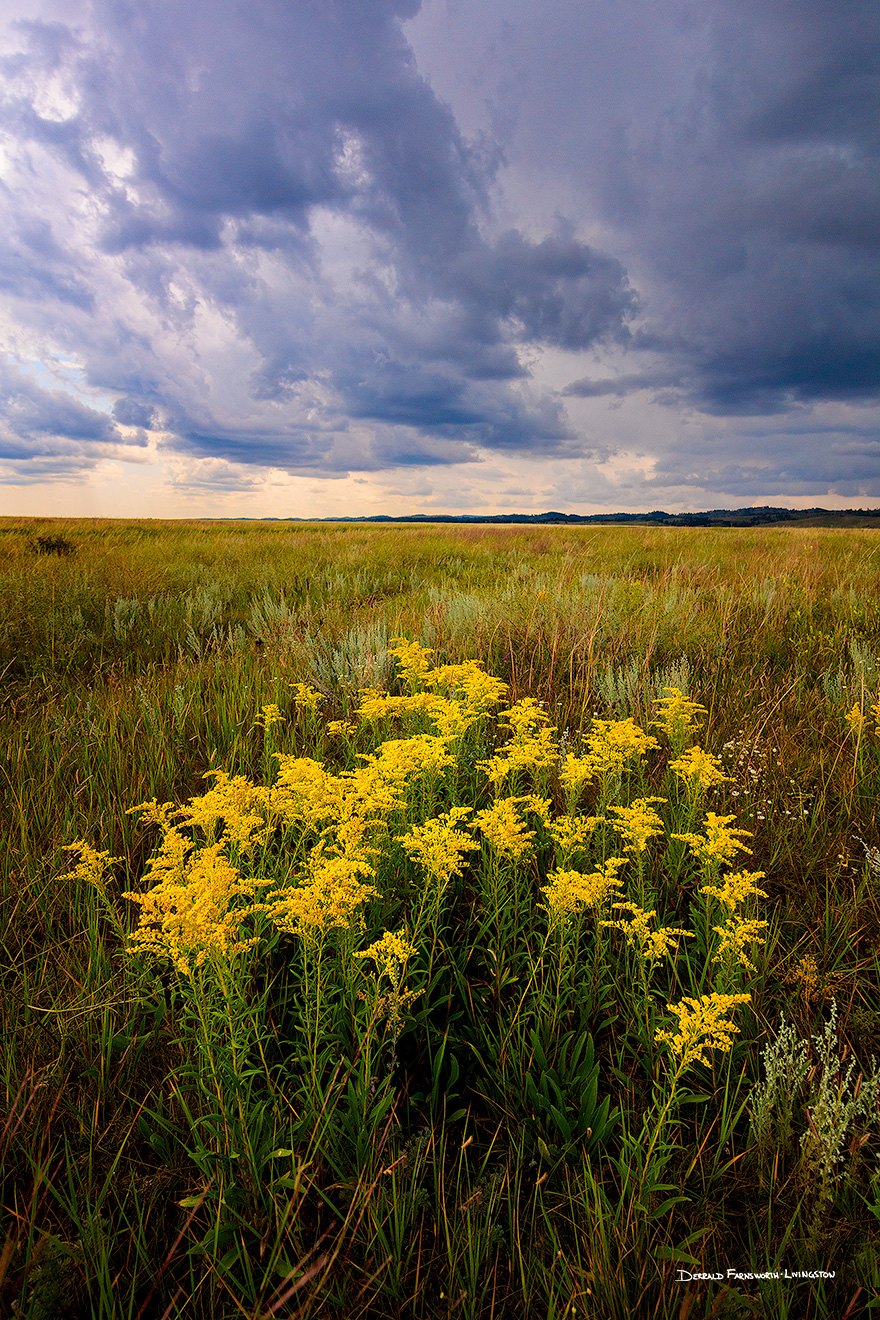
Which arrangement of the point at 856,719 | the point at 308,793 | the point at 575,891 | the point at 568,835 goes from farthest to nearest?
the point at 856,719
the point at 568,835
the point at 308,793
the point at 575,891

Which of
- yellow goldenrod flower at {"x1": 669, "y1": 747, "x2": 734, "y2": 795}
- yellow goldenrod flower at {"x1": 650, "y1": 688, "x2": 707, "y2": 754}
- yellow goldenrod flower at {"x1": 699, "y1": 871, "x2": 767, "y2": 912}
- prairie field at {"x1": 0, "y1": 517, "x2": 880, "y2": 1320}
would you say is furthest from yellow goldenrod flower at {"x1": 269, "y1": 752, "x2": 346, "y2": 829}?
yellow goldenrod flower at {"x1": 650, "y1": 688, "x2": 707, "y2": 754}

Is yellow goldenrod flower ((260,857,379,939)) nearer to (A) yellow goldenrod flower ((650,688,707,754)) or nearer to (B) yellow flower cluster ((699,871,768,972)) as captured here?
(B) yellow flower cluster ((699,871,768,972))

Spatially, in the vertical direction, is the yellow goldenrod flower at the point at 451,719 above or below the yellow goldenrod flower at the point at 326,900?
above

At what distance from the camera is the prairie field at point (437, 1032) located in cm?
113

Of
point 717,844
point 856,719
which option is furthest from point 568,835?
point 856,719

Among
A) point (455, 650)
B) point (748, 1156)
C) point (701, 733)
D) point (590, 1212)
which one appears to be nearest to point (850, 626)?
point (701, 733)

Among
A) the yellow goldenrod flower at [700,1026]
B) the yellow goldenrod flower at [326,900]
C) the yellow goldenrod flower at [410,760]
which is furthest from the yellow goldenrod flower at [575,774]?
the yellow goldenrod flower at [326,900]

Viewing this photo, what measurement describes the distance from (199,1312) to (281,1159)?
0.89ft

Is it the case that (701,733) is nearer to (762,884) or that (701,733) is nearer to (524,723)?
(762,884)

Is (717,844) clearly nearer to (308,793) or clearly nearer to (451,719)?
(451,719)

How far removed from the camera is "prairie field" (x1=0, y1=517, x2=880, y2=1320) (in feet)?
3.72

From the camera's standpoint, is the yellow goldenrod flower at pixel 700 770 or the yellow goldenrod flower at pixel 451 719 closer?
the yellow goldenrod flower at pixel 700 770

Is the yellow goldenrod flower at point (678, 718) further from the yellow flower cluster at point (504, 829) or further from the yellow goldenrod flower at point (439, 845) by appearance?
the yellow goldenrod flower at point (439, 845)

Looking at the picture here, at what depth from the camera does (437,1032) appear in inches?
60.9
